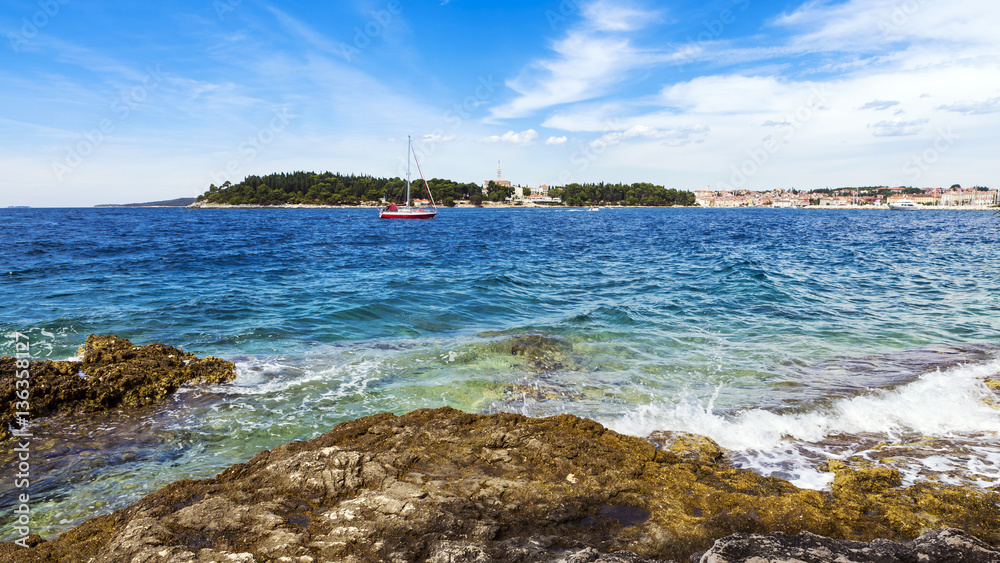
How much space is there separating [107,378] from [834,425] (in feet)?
34.4

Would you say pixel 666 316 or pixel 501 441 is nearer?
pixel 501 441

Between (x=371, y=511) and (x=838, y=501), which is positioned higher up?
(x=371, y=511)

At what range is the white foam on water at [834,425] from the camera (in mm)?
5504

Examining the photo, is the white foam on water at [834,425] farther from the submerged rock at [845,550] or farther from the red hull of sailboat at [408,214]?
the red hull of sailboat at [408,214]

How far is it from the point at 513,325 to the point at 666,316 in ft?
14.8

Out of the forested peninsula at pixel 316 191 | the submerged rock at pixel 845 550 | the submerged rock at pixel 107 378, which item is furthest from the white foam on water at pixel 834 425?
the forested peninsula at pixel 316 191

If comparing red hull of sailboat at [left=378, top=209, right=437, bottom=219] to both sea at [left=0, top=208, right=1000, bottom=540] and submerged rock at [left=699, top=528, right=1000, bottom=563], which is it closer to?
sea at [left=0, top=208, right=1000, bottom=540]

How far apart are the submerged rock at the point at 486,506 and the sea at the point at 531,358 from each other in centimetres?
101

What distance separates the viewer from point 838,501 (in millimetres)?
4277

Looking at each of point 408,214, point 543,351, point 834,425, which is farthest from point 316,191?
point 834,425

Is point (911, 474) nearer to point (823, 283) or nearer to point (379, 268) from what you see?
point (823, 283)

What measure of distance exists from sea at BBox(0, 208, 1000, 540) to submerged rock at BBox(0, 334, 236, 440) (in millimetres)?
312

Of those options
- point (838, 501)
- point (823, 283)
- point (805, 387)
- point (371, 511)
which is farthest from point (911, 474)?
point (823, 283)

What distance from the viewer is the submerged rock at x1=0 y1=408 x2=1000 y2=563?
11.0ft
